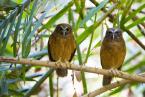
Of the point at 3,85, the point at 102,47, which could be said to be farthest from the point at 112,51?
the point at 3,85

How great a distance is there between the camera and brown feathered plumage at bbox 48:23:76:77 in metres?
3.34

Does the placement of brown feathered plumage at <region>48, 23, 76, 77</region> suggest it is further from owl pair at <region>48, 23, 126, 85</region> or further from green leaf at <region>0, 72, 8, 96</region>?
green leaf at <region>0, 72, 8, 96</region>

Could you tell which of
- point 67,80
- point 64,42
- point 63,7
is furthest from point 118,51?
point 67,80

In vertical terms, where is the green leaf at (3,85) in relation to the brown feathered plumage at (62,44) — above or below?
below

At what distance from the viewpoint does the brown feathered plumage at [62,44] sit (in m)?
3.34

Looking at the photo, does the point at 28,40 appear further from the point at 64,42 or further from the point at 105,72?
the point at 64,42

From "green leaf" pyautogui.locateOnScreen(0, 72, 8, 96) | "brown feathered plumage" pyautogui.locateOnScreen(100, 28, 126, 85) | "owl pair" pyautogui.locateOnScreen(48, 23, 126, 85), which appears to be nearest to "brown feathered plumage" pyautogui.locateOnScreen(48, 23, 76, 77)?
"owl pair" pyautogui.locateOnScreen(48, 23, 126, 85)

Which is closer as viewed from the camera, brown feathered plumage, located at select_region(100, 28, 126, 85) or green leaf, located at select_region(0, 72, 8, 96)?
green leaf, located at select_region(0, 72, 8, 96)

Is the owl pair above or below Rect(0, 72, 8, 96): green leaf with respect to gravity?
above

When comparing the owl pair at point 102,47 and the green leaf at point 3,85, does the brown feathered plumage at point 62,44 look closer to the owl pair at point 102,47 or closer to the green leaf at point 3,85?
the owl pair at point 102,47

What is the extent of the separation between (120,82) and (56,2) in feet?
1.99

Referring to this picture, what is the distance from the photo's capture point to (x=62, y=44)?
11.2 feet

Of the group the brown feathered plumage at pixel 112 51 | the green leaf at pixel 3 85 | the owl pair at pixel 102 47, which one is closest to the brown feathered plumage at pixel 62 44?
the owl pair at pixel 102 47

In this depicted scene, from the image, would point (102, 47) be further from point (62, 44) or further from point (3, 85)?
point (3, 85)
